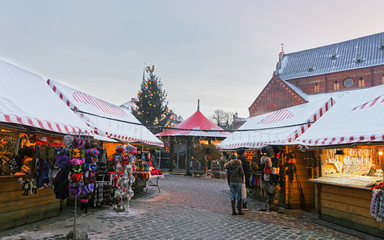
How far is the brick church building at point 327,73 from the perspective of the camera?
33.6 metres

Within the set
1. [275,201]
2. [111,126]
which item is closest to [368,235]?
[275,201]

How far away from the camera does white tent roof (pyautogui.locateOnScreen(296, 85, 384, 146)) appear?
549 cm

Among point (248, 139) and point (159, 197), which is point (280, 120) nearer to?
point (248, 139)

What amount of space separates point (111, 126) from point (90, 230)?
245 inches

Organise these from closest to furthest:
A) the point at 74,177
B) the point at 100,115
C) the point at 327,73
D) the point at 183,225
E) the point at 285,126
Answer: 1. the point at 74,177
2. the point at 183,225
3. the point at 285,126
4. the point at 100,115
5. the point at 327,73

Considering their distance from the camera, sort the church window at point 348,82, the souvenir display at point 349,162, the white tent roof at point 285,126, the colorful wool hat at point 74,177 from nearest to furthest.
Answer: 1. the colorful wool hat at point 74,177
2. the souvenir display at point 349,162
3. the white tent roof at point 285,126
4. the church window at point 348,82

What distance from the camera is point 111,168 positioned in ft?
28.1

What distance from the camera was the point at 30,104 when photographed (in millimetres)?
6062

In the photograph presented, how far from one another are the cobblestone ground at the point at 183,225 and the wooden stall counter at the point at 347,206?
25 centimetres

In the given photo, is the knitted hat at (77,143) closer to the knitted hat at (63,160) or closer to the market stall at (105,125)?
the knitted hat at (63,160)

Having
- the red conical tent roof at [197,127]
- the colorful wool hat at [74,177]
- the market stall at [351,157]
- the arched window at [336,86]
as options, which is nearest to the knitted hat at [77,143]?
the colorful wool hat at [74,177]

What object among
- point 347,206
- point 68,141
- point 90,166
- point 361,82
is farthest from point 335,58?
point 68,141

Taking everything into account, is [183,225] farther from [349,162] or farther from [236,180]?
[349,162]

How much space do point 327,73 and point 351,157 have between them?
34.2 metres
